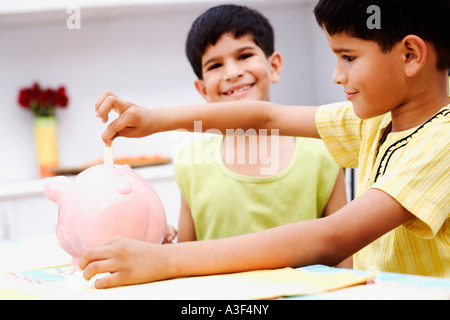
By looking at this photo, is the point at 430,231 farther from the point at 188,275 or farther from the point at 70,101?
the point at 70,101

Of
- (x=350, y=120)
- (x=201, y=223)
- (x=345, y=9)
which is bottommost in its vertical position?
(x=201, y=223)

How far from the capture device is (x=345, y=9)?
29.3 inches

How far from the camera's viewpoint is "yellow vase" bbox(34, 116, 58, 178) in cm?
239

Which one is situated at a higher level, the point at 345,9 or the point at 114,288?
the point at 345,9

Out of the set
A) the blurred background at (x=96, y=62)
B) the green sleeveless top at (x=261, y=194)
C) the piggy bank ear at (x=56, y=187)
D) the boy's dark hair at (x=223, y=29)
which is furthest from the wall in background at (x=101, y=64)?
the piggy bank ear at (x=56, y=187)

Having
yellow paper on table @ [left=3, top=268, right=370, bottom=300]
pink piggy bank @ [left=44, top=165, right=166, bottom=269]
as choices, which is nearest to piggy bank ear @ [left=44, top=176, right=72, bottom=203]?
pink piggy bank @ [left=44, top=165, right=166, bottom=269]

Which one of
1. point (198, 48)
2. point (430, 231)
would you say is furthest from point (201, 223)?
point (430, 231)

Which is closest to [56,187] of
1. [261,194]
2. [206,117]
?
[206,117]

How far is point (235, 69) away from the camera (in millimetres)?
1261

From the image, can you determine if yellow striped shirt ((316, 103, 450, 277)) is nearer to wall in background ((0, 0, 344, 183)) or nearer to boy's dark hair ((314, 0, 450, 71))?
boy's dark hair ((314, 0, 450, 71))

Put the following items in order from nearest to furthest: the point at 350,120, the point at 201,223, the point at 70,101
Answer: the point at 350,120 < the point at 201,223 < the point at 70,101
